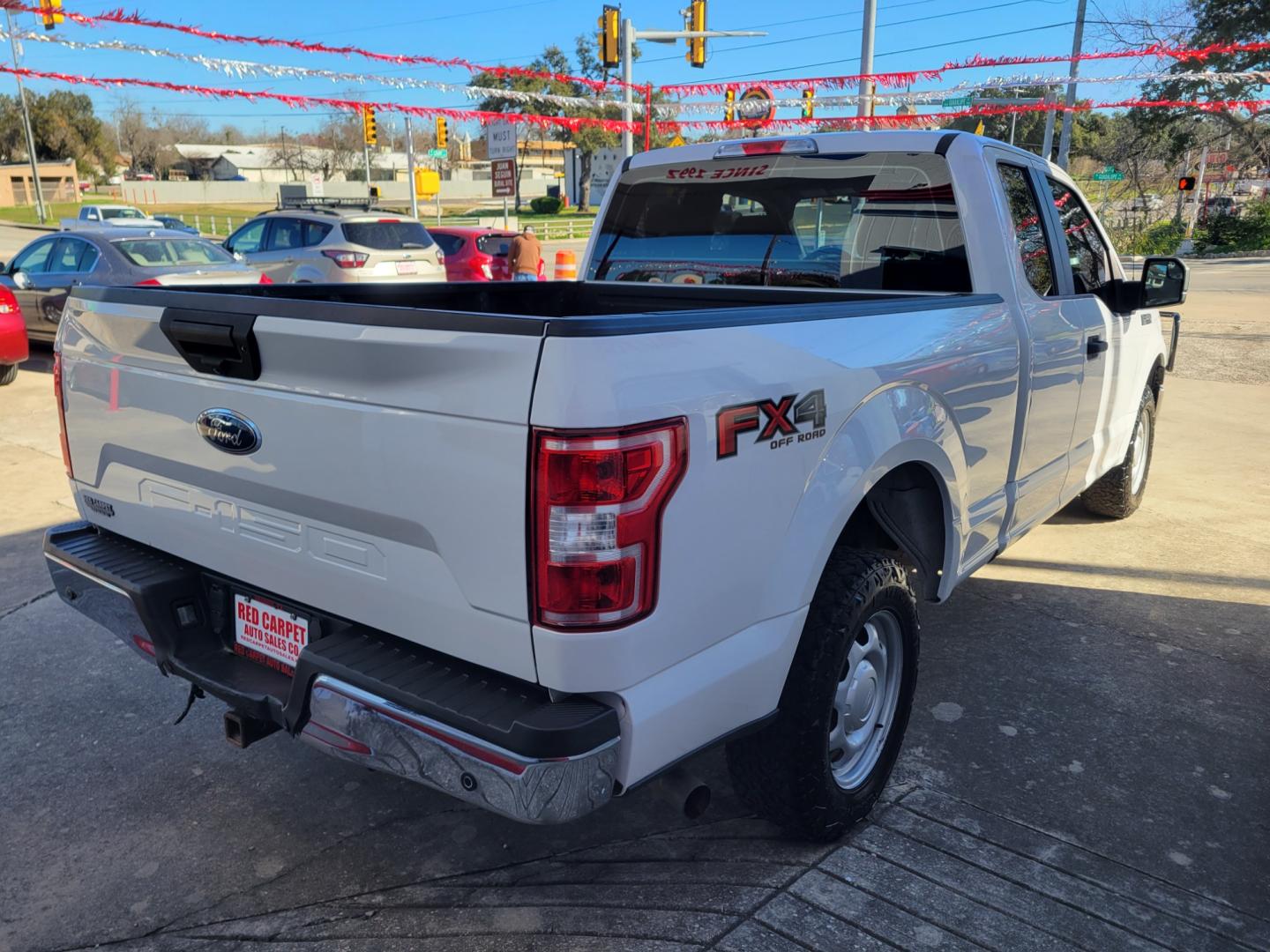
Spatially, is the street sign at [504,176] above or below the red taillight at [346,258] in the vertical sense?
above

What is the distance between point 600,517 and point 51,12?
14698 millimetres

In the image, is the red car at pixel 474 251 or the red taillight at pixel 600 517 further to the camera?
the red car at pixel 474 251

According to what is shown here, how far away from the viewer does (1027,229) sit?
4016mm

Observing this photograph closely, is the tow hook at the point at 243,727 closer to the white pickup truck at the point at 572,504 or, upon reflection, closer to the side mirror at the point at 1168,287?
the white pickup truck at the point at 572,504

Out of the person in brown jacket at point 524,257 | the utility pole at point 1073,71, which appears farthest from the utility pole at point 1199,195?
the person in brown jacket at point 524,257

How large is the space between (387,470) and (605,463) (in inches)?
21.3

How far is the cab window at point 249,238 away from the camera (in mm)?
16234

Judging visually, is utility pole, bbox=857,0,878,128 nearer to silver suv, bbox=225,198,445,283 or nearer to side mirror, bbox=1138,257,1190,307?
silver suv, bbox=225,198,445,283

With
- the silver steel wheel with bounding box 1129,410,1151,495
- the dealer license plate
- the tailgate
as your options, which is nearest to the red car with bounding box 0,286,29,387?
the tailgate

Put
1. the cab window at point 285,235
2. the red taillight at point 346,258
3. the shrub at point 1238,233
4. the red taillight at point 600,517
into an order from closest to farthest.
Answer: the red taillight at point 600,517
the red taillight at point 346,258
the cab window at point 285,235
the shrub at point 1238,233

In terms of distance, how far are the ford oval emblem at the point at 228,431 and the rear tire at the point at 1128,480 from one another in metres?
4.97

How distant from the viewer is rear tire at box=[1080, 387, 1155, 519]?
19.1ft

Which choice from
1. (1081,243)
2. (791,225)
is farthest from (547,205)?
(791,225)

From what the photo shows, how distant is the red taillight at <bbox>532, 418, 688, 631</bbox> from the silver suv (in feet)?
45.8
